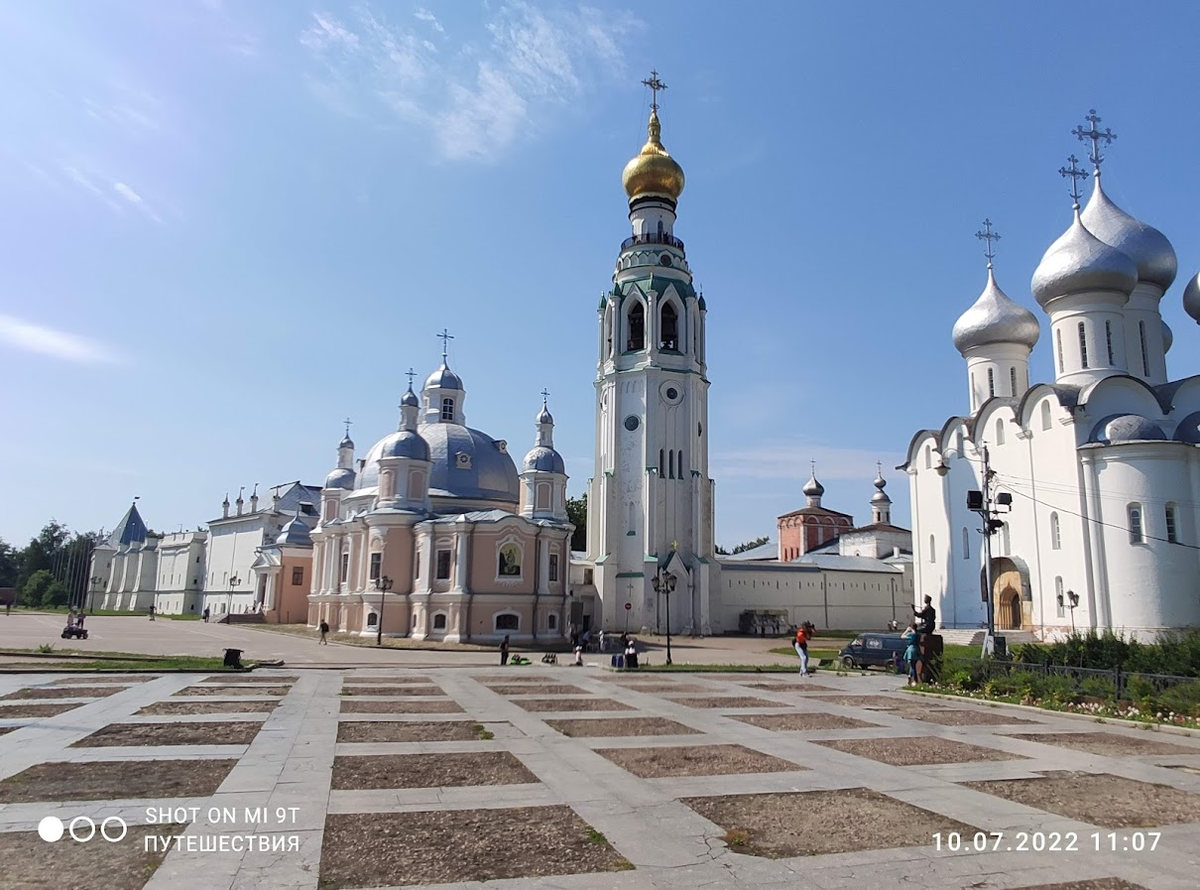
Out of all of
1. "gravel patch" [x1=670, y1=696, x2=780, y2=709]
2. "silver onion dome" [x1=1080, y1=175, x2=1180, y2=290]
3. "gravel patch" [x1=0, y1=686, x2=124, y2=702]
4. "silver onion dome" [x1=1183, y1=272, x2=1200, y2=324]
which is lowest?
"gravel patch" [x1=670, y1=696, x2=780, y2=709]

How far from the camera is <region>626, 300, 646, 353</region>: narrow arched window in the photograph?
168 ft

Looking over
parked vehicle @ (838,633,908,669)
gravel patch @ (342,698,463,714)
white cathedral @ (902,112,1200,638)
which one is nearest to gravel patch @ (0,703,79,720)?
gravel patch @ (342,698,463,714)

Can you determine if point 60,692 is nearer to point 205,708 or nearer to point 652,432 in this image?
point 205,708

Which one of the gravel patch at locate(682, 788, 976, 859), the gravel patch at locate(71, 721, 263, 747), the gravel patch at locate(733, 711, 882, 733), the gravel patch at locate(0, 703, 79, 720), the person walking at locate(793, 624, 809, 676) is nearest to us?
the gravel patch at locate(682, 788, 976, 859)

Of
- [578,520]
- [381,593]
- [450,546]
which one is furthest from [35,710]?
[578,520]

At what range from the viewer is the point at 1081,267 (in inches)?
1417

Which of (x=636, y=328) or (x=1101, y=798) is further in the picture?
(x=636, y=328)

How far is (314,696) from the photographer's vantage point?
16203 millimetres

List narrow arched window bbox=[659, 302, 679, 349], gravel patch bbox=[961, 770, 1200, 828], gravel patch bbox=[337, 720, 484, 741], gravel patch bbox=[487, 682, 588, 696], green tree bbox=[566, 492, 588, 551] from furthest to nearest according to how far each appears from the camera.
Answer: green tree bbox=[566, 492, 588, 551], narrow arched window bbox=[659, 302, 679, 349], gravel patch bbox=[487, 682, 588, 696], gravel patch bbox=[337, 720, 484, 741], gravel patch bbox=[961, 770, 1200, 828]

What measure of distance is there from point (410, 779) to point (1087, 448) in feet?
105

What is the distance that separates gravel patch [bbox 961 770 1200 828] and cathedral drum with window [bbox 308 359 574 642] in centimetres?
3169

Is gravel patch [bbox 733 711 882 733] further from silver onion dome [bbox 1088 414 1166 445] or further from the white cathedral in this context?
silver onion dome [bbox 1088 414 1166 445]

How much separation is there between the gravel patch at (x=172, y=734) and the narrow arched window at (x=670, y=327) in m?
41.0

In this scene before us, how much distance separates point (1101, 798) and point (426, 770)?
6.90 meters
